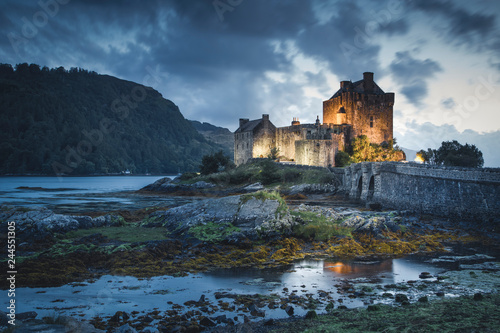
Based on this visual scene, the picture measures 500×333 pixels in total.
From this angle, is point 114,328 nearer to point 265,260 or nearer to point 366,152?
point 265,260

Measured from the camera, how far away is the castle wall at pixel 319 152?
5088 centimetres

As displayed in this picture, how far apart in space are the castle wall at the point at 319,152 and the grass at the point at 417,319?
43.1m

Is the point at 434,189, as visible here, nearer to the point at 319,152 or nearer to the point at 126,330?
the point at 126,330

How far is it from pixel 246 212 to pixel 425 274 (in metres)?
8.64

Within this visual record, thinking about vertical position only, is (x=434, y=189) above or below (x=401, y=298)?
above

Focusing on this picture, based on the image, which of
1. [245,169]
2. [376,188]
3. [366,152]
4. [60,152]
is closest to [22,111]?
[60,152]

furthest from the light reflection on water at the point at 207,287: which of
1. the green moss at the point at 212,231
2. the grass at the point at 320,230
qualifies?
the grass at the point at 320,230

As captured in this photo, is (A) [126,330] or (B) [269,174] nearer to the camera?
(A) [126,330]

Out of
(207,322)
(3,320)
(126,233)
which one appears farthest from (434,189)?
(3,320)

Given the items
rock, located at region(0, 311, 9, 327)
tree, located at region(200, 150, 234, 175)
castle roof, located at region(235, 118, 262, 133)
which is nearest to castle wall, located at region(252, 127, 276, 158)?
castle roof, located at region(235, 118, 262, 133)

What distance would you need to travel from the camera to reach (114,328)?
7.52 metres

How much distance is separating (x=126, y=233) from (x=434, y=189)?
20.3m

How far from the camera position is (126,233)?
1781cm

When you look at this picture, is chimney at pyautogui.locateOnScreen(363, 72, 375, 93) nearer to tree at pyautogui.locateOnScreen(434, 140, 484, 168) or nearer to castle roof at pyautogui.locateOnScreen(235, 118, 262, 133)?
tree at pyautogui.locateOnScreen(434, 140, 484, 168)
